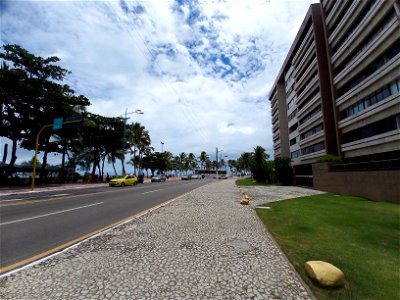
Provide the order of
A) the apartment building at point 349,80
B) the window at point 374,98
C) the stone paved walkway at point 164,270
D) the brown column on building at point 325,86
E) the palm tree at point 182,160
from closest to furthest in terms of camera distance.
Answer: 1. the stone paved walkway at point 164,270
2. the window at point 374,98
3. the apartment building at point 349,80
4. the brown column on building at point 325,86
5. the palm tree at point 182,160

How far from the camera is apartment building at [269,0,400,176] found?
792 inches

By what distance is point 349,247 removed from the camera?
5.38m

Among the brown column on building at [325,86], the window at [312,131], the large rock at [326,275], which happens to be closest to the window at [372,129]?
the brown column on building at [325,86]

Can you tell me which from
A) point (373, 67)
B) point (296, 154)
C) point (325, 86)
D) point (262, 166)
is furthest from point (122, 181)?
point (296, 154)

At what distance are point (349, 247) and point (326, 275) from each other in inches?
96.1

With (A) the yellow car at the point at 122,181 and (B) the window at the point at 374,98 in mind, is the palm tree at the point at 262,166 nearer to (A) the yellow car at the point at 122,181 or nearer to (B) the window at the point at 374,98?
(B) the window at the point at 374,98

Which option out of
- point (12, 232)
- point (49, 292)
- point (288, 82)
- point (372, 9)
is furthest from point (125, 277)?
point (288, 82)

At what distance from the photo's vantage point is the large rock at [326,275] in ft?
11.4

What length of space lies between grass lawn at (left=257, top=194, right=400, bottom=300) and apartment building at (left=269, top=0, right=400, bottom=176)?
1622cm

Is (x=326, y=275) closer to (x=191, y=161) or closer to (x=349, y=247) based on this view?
(x=349, y=247)

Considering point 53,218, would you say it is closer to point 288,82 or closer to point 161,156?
point 288,82

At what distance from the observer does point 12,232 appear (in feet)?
21.3

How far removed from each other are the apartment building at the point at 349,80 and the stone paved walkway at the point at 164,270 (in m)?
21.6

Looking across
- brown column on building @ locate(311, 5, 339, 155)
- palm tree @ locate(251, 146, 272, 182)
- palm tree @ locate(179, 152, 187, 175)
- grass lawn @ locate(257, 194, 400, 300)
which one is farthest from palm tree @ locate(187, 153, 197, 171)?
grass lawn @ locate(257, 194, 400, 300)
